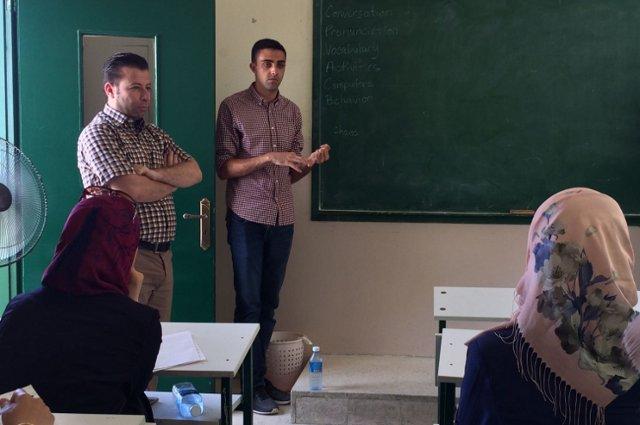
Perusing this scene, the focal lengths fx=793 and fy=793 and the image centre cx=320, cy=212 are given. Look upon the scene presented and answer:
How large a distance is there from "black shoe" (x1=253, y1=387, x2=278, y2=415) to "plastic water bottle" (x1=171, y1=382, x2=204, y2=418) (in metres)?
1.35

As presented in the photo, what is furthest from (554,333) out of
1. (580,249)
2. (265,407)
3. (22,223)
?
(265,407)

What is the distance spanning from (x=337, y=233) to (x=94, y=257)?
246 centimetres

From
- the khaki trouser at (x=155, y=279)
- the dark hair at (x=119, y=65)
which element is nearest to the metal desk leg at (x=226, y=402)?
the khaki trouser at (x=155, y=279)

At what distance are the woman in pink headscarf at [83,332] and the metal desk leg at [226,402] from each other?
33 centimetres

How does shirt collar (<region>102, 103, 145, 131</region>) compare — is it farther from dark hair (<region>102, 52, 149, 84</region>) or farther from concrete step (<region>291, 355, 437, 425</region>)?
concrete step (<region>291, 355, 437, 425</region>)

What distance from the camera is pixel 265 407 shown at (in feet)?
12.7

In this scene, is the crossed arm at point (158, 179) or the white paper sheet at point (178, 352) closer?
the white paper sheet at point (178, 352)

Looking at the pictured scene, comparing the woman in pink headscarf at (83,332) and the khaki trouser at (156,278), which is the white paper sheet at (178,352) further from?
the khaki trouser at (156,278)

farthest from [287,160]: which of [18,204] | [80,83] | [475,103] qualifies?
[18,204]

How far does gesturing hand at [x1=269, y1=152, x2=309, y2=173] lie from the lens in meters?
3.65

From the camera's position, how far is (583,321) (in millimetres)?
1605

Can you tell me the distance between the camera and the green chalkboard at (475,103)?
412cm

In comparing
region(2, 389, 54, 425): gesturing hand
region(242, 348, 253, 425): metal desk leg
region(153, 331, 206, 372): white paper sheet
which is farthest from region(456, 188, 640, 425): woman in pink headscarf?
region(242, 348, 253, 425): metal desk leg

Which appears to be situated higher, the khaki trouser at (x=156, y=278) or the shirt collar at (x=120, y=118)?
the shirt collar at (x=120, y=118)
